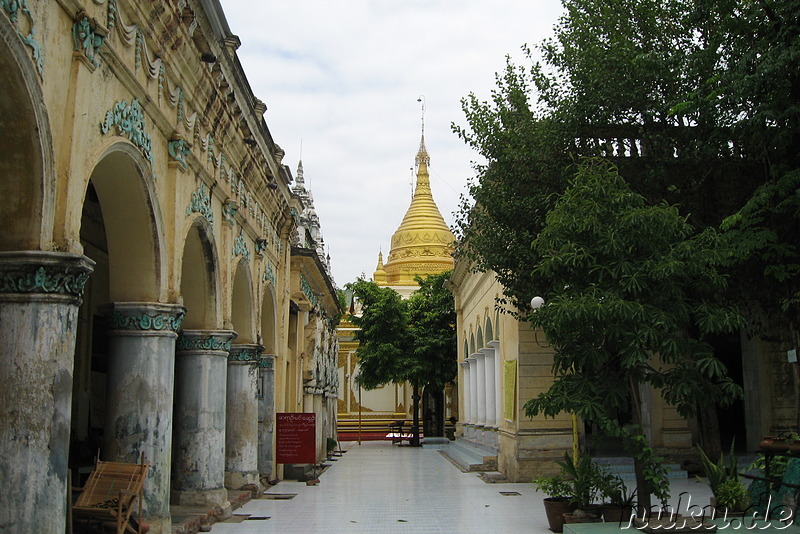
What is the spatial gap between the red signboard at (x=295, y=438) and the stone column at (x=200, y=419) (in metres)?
5.07

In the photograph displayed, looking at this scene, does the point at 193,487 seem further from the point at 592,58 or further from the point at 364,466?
the point at 364,466

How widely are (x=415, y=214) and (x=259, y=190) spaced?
43.6 metres

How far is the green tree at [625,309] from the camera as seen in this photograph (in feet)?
32.1

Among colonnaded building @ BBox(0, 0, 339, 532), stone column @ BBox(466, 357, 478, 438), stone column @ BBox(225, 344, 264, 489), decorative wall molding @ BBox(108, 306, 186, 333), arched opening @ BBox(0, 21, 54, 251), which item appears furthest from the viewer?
stone column @ BBox(466, 357, 478, 438)

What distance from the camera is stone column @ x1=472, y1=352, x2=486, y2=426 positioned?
2654cm

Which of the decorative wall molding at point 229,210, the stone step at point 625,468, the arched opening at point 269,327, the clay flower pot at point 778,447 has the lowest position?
the stone step at point 625,468

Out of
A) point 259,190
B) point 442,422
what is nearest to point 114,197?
point 259,190

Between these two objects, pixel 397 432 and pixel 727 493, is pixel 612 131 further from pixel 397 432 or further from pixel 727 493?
pixel 397 432

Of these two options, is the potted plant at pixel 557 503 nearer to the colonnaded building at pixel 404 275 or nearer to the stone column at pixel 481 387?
the stone column at pixel 481 387

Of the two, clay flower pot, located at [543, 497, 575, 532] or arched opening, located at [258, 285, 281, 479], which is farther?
arched opening, located at [258, 285, 281, 479]

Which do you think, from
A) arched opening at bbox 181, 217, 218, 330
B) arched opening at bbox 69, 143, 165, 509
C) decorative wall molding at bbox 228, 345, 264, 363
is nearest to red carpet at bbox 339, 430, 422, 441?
decorative wall molding at bbox 228, 345, 264, 363

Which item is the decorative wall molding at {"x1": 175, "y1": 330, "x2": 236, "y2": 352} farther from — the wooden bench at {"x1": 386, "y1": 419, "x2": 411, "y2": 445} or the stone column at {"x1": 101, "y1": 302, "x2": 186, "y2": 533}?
the wooden bench at {"x1": 386, "y1": 419, "x2": 411, "y2": 445}

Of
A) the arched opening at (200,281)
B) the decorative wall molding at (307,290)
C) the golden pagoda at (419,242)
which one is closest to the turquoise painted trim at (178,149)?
the arched opening at (200,281)

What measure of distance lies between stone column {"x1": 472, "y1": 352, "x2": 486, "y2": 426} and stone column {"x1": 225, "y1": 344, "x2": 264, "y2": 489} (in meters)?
12.5
